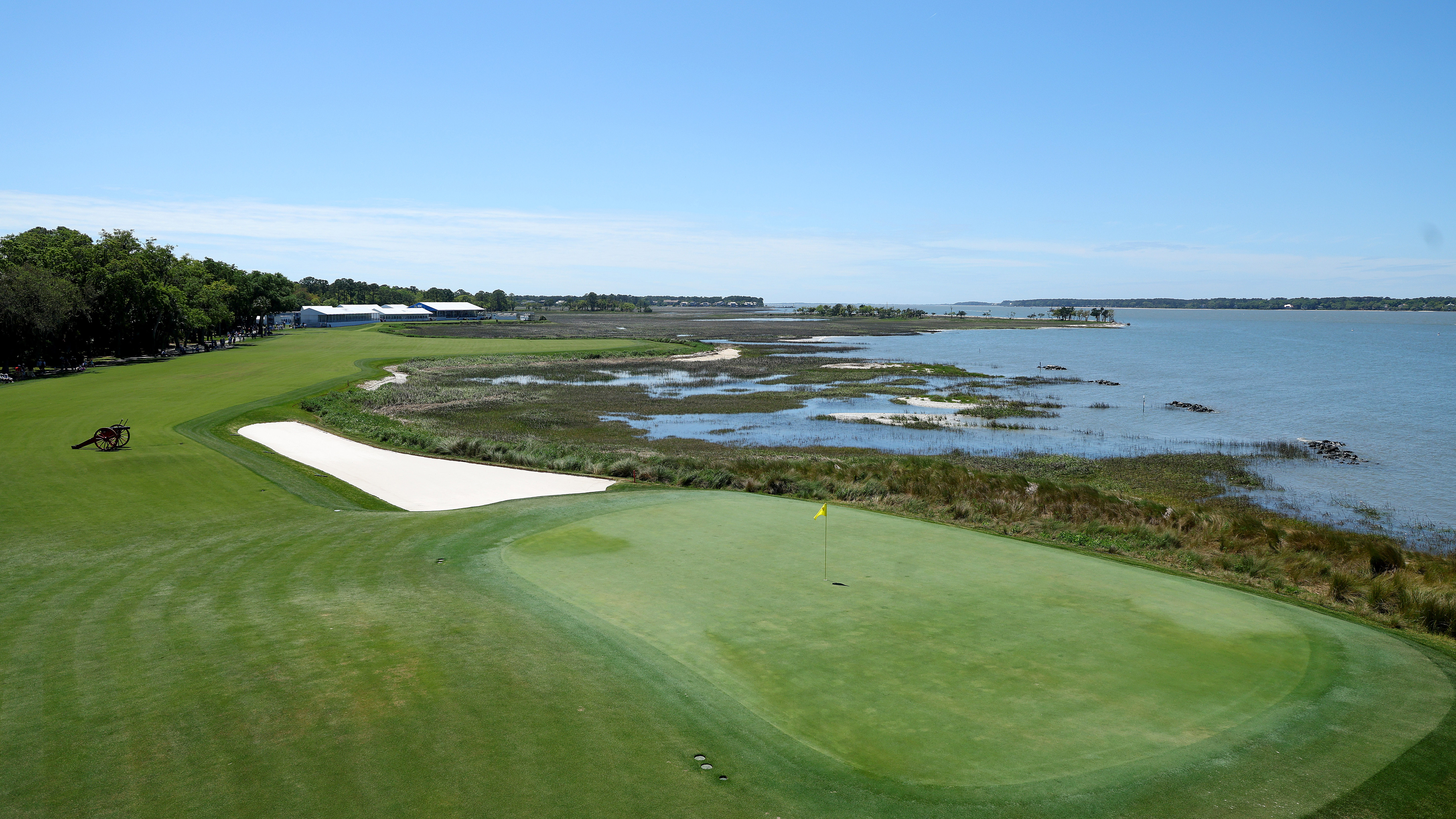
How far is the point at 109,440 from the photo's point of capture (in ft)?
87.1

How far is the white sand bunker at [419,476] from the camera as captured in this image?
22.8m

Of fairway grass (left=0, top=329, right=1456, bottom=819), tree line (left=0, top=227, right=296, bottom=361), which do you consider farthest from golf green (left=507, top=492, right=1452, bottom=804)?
tree line (left=0, top=227, right=296, bottom=361)

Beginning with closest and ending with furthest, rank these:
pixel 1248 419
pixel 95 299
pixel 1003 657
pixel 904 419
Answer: pixel 1003 657 < pixel 904 419 < pixel 1248 419 < pixel 95 299

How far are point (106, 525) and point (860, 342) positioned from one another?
3860 inches

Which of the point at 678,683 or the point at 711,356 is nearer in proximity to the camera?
the point at 678,683

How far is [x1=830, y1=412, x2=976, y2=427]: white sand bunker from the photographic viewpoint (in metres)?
40.9

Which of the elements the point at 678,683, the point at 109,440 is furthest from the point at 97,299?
the point at 678,683

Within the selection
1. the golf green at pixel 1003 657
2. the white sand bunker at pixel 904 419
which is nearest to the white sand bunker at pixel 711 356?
the white sand bunker at pixel 904 419

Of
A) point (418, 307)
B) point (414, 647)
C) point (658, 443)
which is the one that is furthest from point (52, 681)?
point (418, 307)

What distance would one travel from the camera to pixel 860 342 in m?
109

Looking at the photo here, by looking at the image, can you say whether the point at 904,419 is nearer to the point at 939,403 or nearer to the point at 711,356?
the point at 939,403

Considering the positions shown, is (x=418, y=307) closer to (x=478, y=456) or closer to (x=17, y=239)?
(x=17, y=239)

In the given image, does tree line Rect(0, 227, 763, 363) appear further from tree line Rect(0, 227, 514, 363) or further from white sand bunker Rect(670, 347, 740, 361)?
white sand bunker Rect(670, 347, 740, 361)

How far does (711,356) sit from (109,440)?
5824cm
